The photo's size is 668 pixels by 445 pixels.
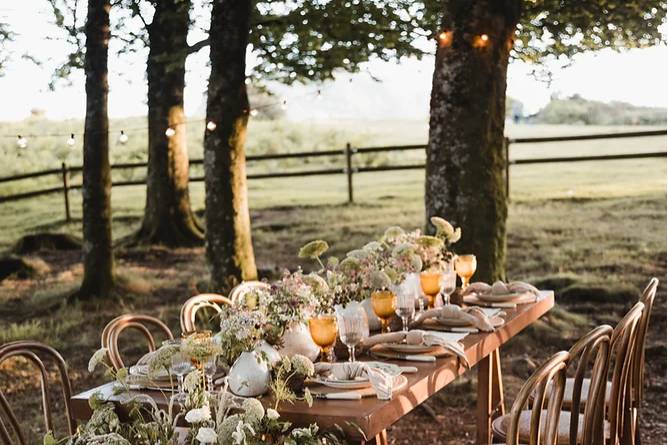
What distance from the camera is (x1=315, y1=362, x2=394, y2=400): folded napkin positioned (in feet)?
7.80

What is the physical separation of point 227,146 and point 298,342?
330 cm

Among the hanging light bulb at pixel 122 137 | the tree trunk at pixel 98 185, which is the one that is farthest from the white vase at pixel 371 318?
the hanging light bulb at pixel 122 137

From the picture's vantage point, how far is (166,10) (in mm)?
6020

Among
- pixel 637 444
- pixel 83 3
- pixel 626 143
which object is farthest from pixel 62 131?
pixel 626 143

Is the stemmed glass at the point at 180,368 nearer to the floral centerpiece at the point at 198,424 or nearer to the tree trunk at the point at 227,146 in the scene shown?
the floral centerpiece at the point at 198,424

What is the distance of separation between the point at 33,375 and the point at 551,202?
565 cm

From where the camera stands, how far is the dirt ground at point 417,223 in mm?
4828

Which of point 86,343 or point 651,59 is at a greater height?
point 651,59

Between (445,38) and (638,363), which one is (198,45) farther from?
(638,363)

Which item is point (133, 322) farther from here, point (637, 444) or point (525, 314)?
point (637, 444)

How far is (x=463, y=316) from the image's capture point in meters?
3.19

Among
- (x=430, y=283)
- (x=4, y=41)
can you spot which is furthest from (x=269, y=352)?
(x=4, y=41)

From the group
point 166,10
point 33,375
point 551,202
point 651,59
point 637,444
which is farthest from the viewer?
point 551,202

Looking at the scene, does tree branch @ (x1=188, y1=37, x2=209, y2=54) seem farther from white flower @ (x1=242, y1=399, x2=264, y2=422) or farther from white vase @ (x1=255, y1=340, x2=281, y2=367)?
white flower @ (x1=242, y1=399, x2=264, y2=422)
